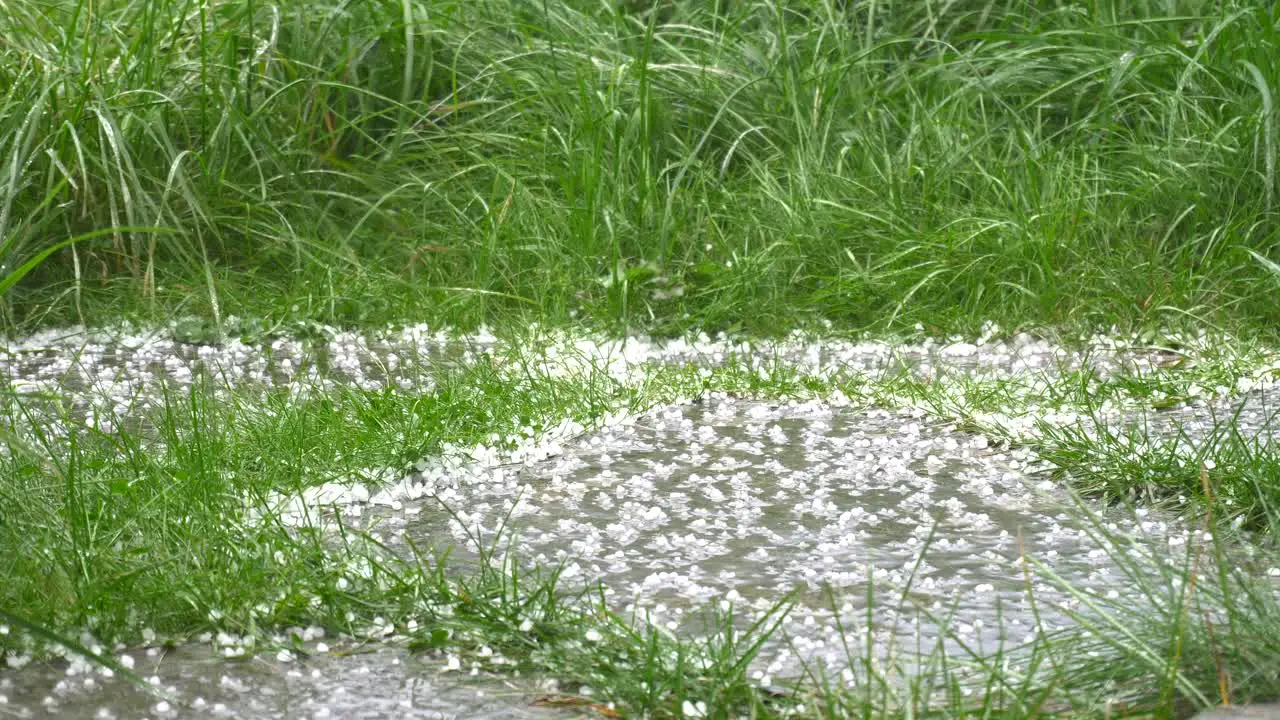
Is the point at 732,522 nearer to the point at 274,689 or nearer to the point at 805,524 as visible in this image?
the point at 805,524

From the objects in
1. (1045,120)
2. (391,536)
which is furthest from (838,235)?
(391,536)

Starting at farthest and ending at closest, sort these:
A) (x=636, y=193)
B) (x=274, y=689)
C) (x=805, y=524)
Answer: (x=636, y=193), (x=805, y=524), (x=274, y=689)

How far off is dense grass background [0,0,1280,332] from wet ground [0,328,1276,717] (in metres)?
0.49

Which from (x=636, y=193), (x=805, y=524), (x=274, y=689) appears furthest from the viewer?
(x=636, y=193)

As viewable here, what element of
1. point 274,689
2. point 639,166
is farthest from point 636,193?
point 274,689

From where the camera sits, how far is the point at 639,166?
5336 mm

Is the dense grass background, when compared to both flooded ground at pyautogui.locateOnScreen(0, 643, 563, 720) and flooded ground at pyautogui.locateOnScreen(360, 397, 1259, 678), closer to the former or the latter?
flooded ground at pyautogui.locateOnScreen(360, 397, 1259, 678)

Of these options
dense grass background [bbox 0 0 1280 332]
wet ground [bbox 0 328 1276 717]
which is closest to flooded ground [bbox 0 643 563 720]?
wet ground [bbox 0 328 1276 717]

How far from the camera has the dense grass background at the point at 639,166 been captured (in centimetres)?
492

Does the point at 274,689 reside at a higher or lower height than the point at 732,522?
lower

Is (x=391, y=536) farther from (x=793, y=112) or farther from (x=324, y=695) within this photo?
(x=793, y=112)

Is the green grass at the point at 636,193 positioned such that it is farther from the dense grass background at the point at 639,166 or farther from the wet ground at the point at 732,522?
the wet ground at the point at 732,522

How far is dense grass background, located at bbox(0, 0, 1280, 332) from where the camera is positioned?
4922 mm

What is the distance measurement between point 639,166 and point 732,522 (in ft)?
8.52
